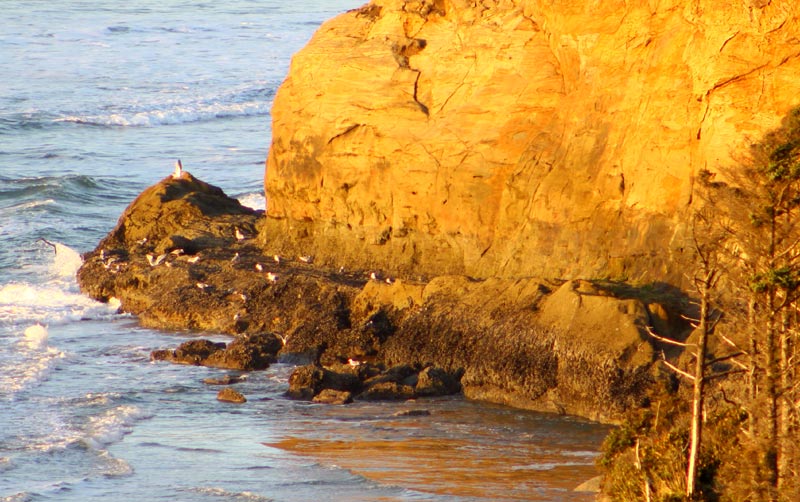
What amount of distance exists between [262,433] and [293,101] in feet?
28.5

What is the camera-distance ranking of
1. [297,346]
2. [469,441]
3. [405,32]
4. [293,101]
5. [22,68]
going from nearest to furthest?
1. [469,441]
2. [297,346]
3. [405,32]
4. [293,101]
5. [22,68]

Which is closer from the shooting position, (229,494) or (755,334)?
(755,334)

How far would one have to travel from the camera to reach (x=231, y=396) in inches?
723

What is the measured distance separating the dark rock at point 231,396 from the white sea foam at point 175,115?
30.6m

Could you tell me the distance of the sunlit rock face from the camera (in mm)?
17484

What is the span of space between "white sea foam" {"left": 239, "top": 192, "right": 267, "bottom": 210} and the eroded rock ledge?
6119 mm

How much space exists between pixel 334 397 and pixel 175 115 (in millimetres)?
32773

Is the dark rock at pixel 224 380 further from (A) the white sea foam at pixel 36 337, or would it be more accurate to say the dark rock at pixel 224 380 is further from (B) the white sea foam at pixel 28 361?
(A) the white sea foam at pixel 36 337

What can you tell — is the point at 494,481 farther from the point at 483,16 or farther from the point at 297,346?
the point at 483,16

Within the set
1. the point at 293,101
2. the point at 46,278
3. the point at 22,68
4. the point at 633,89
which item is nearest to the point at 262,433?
the point at 633,89

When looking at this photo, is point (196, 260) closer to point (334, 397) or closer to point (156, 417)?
point (156, 417)

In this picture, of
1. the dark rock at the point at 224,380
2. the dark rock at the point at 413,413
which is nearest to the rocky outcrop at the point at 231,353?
the dark rock at the point at 224,380

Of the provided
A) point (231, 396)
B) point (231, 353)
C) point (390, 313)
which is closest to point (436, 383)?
point (390, 313)

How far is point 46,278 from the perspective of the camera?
89.2ft
